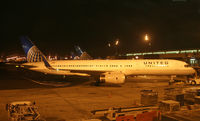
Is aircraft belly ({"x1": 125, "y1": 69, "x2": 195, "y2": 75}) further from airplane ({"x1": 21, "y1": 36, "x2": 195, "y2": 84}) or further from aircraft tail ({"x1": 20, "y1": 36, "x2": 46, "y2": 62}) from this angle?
aircraft tail ({"x1": 20, "y1": 36, "x2": 46, "y2": 62})

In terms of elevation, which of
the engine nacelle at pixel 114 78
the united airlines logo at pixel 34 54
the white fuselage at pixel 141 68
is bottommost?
the engine nacelle at pixel 114 78

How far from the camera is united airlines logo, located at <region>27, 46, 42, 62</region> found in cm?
3200

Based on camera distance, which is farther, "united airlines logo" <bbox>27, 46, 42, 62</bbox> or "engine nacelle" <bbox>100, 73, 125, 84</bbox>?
"united airlines logo" <bbox>27, 46, 42, 62</bbox>

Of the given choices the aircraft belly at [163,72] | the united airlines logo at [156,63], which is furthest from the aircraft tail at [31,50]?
the united airlines logo at [156,63]

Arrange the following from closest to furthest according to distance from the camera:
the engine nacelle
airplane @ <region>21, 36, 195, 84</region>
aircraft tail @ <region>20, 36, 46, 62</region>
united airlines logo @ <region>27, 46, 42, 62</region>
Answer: the engine nacelle, airplane @ <region>21, 36, 195, 84</region>, aircraft tail @ <region>20, 36, 46, 62</region>, united airlines logo @ <region>27, 46, 42, 62</region>

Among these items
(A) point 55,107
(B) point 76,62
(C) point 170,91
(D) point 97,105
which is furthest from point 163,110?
(B) point 76,62

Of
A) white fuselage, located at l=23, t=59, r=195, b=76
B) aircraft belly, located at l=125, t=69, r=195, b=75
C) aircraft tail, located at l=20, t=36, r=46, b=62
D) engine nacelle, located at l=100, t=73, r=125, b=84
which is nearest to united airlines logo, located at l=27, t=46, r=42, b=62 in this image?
aircraft tail, located at l=20, t=36, r=46, b=62

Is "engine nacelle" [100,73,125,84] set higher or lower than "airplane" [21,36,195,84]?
lower

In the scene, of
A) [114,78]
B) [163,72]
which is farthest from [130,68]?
[163,72]

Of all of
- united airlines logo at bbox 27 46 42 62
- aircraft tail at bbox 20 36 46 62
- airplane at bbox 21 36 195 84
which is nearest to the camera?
airplane at bbox 21 36 195 84

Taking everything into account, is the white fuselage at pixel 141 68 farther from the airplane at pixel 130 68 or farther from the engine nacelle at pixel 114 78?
the engine nacelle at pixel 114 78

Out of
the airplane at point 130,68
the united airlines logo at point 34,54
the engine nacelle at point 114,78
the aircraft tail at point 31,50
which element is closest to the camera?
the engine nacelle at point 114,78

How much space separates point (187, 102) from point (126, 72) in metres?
13.2

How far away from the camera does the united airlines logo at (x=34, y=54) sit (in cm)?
3200
